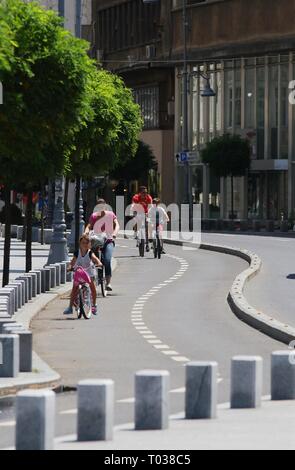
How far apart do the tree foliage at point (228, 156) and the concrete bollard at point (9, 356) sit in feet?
220

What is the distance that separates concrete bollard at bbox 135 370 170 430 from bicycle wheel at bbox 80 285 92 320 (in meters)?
13.6

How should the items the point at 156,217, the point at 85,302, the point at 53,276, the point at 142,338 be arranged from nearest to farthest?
the point at 142,338, the point at 85,302, the point at 53,276, the point at 156,217

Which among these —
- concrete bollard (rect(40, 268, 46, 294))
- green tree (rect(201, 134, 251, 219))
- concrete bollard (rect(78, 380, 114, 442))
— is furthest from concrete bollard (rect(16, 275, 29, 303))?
green tree (rect(201, 134, 251, 219))

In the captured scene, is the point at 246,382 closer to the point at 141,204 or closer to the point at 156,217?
the point at 156,217

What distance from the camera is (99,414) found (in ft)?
37.7

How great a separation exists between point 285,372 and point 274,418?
1675 mm

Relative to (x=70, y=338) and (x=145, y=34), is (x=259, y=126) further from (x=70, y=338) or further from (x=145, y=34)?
(x=70, y=338)

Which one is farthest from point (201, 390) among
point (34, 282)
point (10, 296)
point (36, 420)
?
point (34, 282)

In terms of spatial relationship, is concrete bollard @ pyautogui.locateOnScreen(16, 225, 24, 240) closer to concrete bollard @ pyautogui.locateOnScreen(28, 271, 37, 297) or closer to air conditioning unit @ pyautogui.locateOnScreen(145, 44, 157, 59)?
air conditioning unit @ pyautogui.locateOnScreen(145, 44, 157, 59)

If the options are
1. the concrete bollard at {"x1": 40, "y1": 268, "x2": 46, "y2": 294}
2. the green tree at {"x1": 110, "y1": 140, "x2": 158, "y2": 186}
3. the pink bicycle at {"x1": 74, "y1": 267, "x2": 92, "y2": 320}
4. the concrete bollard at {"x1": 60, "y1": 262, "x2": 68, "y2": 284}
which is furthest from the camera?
the green tree at {"x1": 110, "y1": 140, "x2": 158, "y2": 186}

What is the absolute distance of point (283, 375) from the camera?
14.9m

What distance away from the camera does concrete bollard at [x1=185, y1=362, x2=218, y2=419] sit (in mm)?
13117

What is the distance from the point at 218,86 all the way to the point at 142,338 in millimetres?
70278

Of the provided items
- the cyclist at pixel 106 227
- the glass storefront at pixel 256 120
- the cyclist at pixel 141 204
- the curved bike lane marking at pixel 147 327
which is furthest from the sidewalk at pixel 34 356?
the glass storefront at pixel 256 120
